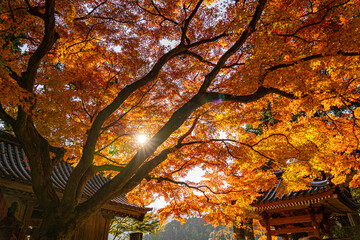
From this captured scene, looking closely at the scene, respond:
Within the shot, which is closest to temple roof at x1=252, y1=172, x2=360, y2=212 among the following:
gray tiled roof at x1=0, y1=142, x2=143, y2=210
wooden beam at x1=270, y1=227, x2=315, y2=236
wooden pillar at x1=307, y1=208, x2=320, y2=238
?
wooden pillar at x1=307, y1=208, x2=320, y2=238

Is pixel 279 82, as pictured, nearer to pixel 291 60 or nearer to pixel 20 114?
pixel 291 60

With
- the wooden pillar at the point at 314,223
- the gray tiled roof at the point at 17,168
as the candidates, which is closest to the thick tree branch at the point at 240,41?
the gray tiled roof at the point at 17,168

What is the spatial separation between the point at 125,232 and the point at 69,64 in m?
14.0

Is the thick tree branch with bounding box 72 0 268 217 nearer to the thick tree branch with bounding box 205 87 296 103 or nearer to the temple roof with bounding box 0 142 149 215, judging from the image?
the thick tree branch with bounding box 205 87 296 103

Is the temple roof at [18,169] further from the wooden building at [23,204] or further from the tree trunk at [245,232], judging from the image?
the tree trunk at [245,232]

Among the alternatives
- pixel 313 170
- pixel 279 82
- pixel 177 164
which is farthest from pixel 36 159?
pixel 313 170

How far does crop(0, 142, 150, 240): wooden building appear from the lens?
13.6 feet

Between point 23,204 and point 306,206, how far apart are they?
376 inches

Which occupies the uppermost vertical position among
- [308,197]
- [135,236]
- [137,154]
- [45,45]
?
[45,45]

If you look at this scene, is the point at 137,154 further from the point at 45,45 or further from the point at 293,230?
the point at 293,230

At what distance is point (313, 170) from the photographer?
7.10 meters

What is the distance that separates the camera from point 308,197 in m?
7.58

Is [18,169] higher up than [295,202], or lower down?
higher up

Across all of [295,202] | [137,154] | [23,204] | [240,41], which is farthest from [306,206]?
[23,204]
